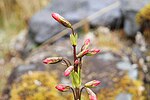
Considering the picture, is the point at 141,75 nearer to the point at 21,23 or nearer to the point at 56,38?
the point at 56,38

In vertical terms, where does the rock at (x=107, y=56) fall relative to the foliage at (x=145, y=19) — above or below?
below

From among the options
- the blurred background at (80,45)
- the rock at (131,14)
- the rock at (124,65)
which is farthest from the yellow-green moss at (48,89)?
the rock at (131,14)

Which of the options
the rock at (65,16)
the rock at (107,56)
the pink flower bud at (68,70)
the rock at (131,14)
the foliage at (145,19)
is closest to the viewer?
the pink flower bud at (68,70)

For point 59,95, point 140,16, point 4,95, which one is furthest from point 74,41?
point 140,16

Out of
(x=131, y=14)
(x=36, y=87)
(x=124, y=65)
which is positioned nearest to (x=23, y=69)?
(x=36, y=87)

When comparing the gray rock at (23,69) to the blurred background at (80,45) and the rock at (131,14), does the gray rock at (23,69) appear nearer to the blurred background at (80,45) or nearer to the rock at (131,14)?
the blurred background at (80,45)

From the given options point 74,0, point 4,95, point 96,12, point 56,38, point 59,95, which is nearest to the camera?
point 59,95

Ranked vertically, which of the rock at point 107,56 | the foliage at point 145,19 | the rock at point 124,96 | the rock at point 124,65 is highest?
the foliage at point 145,19
